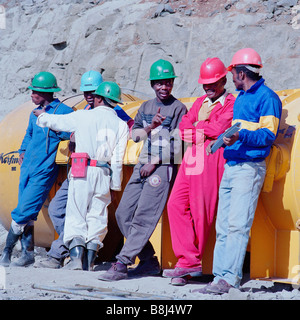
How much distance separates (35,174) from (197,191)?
2239 mm

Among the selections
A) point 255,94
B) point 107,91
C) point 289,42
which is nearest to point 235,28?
point 289,42

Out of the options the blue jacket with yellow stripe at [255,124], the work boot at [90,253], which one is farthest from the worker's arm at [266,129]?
the work boot at [90,253]

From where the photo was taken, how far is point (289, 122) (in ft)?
18.6

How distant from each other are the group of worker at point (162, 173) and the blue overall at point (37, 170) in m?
0.01

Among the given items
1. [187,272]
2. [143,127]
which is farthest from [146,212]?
[143,127]

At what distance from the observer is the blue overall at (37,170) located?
7.18m

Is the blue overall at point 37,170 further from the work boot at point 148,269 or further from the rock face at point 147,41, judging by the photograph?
the rock face at point 147,41

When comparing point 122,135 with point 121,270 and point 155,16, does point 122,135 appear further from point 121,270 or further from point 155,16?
point 155,16

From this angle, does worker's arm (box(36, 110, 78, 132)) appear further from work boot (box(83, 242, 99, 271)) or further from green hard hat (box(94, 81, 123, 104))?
work boot (box(83, 242, 99, 271))

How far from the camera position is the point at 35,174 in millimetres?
7219

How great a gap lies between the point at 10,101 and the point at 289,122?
12.3 meters

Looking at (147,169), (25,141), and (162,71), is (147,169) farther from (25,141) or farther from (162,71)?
(25,141)

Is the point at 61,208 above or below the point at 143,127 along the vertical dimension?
below

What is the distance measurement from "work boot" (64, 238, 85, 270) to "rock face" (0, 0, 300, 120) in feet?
23.6
